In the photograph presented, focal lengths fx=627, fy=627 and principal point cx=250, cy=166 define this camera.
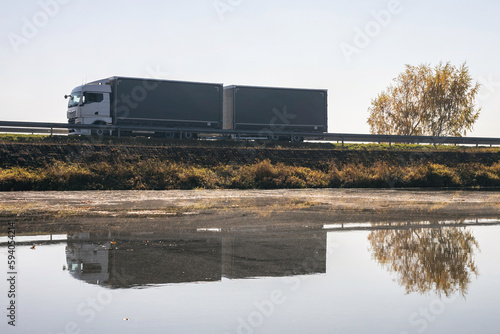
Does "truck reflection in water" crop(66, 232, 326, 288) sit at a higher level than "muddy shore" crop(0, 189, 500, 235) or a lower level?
lower

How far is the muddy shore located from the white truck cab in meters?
13.6

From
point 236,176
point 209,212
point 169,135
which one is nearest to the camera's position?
point 209,212

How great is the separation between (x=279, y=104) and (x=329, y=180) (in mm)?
9413

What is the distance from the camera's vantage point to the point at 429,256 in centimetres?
911

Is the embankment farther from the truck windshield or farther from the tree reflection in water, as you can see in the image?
the tree reflection in water

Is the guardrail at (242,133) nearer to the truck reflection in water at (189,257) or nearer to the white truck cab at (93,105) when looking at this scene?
the white truck cab at (93,105)

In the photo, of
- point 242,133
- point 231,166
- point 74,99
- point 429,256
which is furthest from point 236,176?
point 429,256

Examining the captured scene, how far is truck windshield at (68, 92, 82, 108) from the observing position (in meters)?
35.5

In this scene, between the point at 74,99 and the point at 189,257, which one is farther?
the point at 74,99

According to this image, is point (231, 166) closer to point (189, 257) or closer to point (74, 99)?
point (74, 99)

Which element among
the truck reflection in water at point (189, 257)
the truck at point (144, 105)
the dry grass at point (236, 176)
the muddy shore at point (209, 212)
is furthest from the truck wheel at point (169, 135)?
the truck reflection in water at point (189, 257)

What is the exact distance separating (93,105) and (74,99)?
158 centimetres

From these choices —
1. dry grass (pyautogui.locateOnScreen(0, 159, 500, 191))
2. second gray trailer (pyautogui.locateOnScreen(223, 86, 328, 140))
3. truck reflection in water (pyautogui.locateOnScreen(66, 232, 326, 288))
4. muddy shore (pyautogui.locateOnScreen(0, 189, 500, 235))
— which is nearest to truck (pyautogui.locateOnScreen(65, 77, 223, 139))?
second gray trailer (pyautogui.locateOnScreen(223, 86, 328, 140))

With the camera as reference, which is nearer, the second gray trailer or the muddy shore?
the muddy shore
